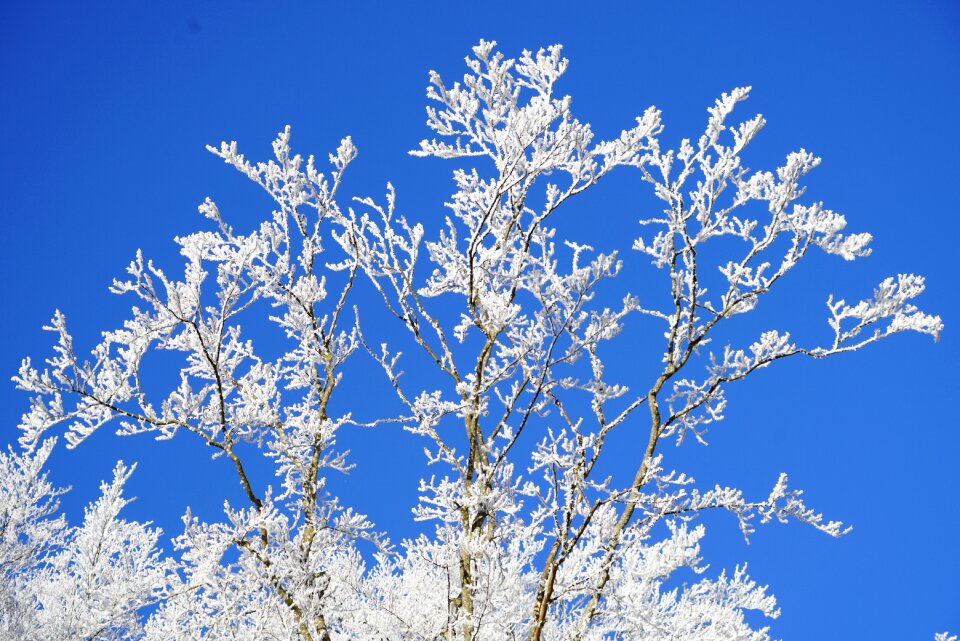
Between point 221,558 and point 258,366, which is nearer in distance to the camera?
point 221,558

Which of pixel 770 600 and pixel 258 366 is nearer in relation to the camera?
pixel 258 366

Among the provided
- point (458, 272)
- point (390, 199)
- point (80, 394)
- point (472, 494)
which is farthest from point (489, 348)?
point (80, 394)

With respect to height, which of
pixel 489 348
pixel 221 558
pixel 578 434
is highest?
pixel 489 348

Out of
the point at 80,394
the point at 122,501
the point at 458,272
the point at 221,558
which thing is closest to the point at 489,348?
the point at 458,272

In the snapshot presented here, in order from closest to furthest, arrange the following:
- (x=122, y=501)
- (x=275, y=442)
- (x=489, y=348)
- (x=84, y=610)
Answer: (x=489, y=348), (x=275, y=442), (x=84, y=610), (x=122, y=501)

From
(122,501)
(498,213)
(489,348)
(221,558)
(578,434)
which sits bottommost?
(221,558)

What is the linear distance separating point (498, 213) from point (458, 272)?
0.60 m

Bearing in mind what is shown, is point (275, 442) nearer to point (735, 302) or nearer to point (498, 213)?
point (498, 213)

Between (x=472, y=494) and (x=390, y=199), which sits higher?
(x=390, y=199)

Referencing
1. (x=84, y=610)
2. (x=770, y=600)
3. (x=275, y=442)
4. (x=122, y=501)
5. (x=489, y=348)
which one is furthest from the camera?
(x=122, y=501)

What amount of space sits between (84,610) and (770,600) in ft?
28.4

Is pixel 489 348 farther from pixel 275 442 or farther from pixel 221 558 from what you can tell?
pixel 221 558

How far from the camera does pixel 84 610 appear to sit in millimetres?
9688

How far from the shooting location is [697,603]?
6.73 m
